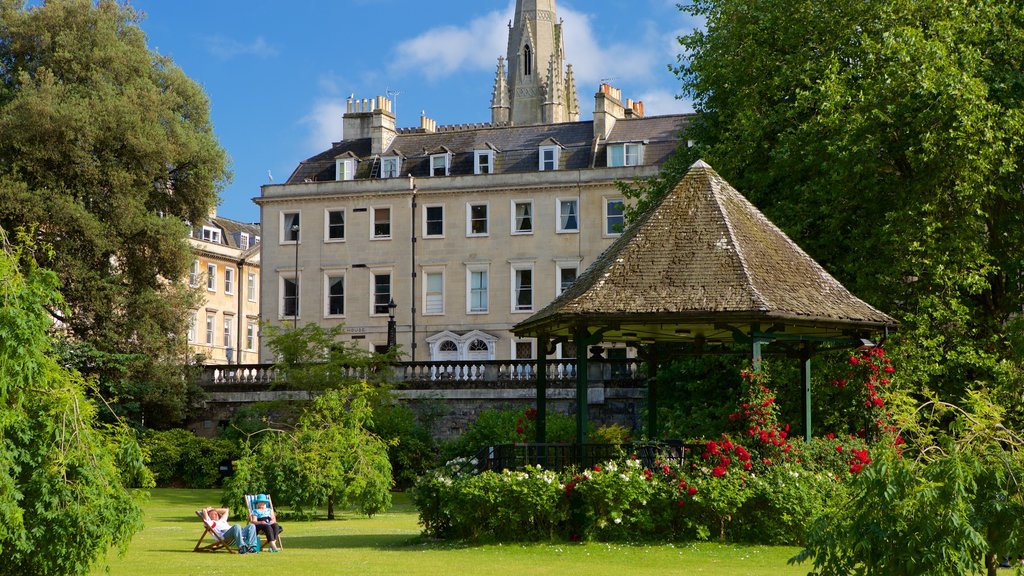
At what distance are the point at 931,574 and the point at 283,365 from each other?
38359mm

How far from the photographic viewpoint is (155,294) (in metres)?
49.5

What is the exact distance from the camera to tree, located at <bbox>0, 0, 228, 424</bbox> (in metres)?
47.2

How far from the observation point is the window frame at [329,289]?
6631cm

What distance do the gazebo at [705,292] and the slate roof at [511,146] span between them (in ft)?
129

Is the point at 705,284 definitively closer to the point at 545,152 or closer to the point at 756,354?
the point at 756,354

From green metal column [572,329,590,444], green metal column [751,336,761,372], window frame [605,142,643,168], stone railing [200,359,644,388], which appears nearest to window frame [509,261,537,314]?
window frame [605,142,643,168]

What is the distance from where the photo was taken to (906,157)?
3038 cm

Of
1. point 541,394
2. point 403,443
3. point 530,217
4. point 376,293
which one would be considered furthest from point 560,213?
point 541,394

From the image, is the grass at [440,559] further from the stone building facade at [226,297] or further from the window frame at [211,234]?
the window frame at [211,234]

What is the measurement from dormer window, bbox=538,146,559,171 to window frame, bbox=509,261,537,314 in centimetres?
493

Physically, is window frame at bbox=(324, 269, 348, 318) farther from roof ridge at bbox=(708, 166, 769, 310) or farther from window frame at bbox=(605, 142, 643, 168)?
roof ridge at bbox=(708, 166, 769, 310)

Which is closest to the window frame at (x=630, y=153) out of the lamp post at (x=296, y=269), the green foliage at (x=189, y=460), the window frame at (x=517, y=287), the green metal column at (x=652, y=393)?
the window frame at (x=517, y=287)

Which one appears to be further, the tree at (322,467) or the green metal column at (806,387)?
the tree at (322,467)

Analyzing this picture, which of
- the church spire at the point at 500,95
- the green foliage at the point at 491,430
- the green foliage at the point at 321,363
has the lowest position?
the green foliage at the point at 491,430
